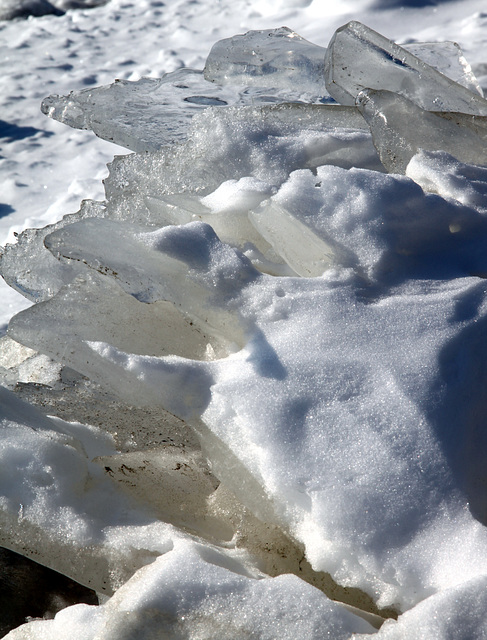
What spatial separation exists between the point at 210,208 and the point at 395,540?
0.64 metres

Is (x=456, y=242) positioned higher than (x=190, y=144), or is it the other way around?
(x=190, y=144)

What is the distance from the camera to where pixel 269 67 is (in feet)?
6.53

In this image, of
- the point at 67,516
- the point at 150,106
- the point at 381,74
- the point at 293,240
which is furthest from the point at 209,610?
the point at 150,106

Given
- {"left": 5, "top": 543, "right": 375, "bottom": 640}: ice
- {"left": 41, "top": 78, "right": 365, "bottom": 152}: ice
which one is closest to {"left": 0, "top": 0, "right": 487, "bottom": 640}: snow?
{"left": 5, "top": 543, "right": 375, "bottom": 640}: ice

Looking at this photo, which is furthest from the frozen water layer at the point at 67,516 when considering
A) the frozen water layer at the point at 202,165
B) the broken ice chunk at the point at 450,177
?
the broken ice chunk at the point at 450,177

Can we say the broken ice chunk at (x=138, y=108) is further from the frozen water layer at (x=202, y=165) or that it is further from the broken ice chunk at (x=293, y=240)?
the broken ice chunk at (x=293, y=240)

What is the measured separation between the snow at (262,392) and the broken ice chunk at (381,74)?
0.40 metres

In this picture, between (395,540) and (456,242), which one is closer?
(395,540)

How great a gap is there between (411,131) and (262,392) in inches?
27.9

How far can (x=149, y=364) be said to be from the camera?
844 millimetres

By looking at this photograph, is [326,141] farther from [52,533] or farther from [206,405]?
[52,533]

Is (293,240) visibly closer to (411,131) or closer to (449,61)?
(411,131)

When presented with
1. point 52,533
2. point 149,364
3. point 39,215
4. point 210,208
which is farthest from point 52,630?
point 39,215

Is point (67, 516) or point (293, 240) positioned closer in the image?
point (67, 516)
